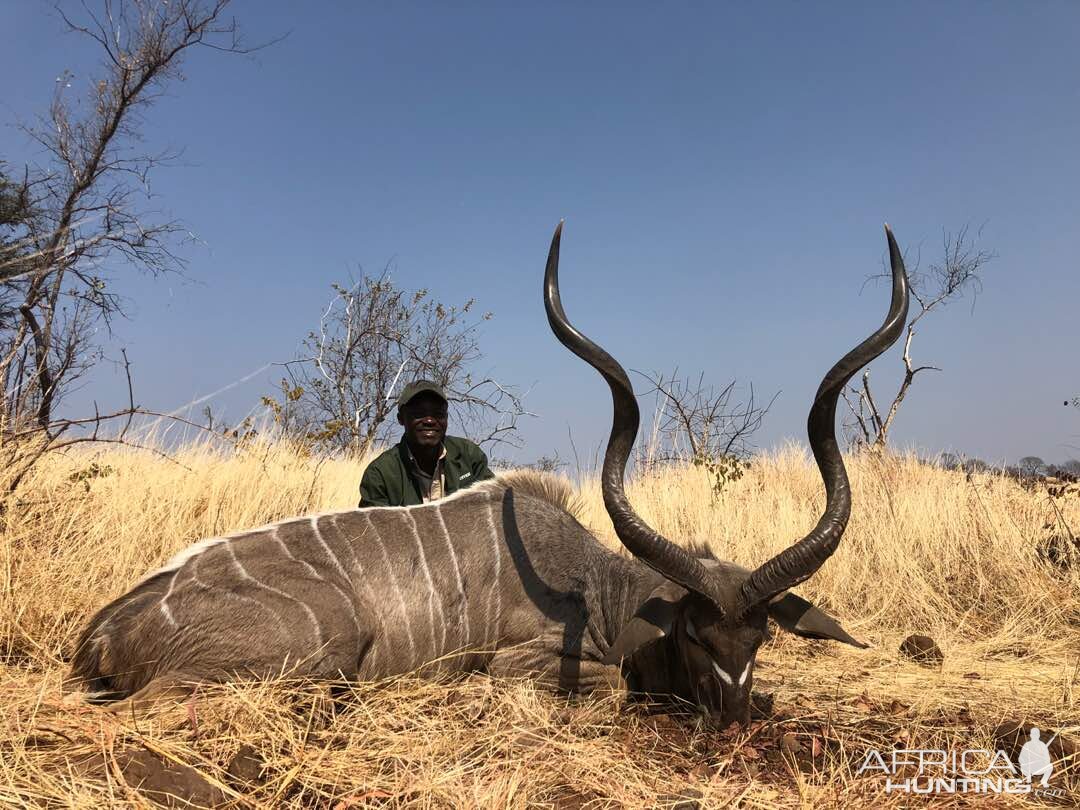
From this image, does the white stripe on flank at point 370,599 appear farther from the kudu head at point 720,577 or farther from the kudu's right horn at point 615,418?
the kudu's right horn at point 615,418

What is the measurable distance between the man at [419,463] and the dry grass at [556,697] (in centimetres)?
136

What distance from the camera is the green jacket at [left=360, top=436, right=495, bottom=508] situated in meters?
5.06

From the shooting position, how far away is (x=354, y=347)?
13.8m

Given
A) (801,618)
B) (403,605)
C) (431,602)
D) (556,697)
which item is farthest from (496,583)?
(801,618)

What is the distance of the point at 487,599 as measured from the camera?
3.59 metres

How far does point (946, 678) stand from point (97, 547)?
197 inches

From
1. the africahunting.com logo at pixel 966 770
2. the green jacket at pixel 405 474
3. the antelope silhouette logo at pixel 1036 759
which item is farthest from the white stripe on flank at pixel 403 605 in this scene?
the antelope silhouette logo at pixel 1036 759

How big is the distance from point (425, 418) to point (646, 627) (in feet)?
8.04

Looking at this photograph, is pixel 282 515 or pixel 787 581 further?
pixel 282 515

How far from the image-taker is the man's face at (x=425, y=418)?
5098 mm

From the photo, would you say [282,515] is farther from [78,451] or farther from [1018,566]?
[1018,566]

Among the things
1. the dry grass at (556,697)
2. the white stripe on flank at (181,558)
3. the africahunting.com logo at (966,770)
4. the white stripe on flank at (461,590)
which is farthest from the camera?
the white stripe on flank at (461,590)

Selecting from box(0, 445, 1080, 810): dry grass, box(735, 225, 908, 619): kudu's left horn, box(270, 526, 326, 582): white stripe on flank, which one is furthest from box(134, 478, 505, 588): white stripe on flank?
box(735, 225, 908, 619): kudu's left horn

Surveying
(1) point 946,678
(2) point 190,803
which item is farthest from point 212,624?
(1) point 946,678
